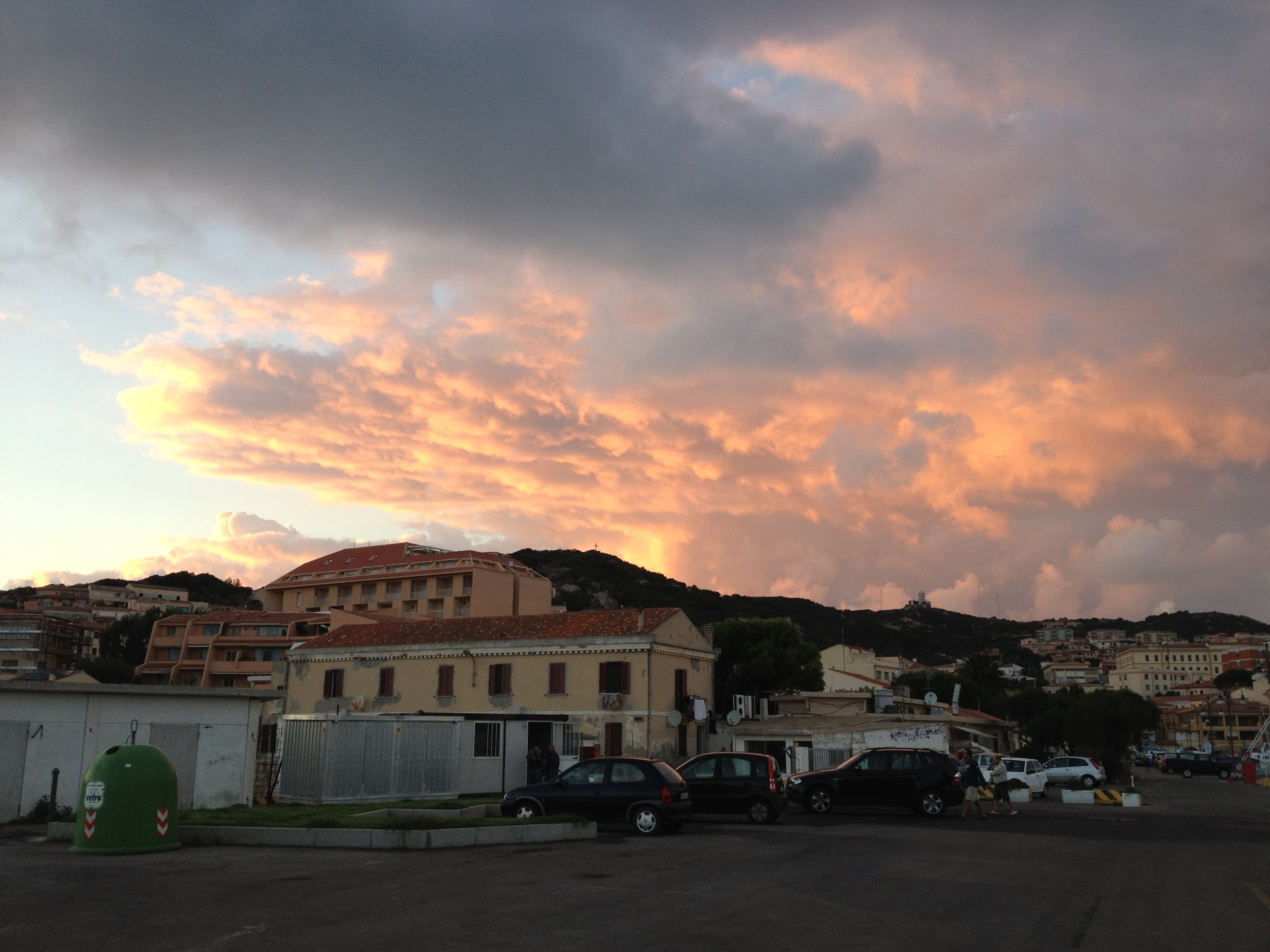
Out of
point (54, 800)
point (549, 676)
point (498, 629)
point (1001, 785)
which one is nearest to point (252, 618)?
point (498, 629)

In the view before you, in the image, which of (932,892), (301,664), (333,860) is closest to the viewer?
(932,892)

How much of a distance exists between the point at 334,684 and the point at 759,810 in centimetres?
2981

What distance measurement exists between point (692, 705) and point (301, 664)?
1952 centimetres

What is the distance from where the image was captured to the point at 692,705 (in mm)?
42156

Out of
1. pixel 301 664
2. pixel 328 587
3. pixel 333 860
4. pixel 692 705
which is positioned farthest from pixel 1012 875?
pixel 328 587

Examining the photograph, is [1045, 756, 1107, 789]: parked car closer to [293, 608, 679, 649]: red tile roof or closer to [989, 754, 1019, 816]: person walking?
[293, 608, 679, 649]: red tile roof

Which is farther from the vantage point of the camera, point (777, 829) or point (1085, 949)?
point (777, 829)

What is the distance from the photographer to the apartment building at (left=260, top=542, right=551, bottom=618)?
3494 inches

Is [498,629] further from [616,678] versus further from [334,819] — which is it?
[334,819]

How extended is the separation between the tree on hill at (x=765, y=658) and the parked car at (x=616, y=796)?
34.0m

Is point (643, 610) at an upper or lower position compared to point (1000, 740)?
upper

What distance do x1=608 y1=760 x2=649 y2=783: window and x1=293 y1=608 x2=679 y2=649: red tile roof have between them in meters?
21.5

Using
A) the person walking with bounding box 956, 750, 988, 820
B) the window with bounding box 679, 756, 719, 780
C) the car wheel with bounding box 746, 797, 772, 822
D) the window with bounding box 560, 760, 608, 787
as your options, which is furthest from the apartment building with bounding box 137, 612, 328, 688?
the person walking with bounding box 956, 750, 988, 820

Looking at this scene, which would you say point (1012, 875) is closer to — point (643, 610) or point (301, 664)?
point (643, 610)
